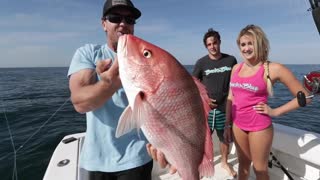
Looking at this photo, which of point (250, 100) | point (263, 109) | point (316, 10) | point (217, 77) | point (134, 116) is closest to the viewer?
point (134, 116)

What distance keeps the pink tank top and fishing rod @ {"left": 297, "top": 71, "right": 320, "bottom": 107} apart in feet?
1.24

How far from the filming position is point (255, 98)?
2994 mm

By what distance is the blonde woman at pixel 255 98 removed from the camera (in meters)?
2.87

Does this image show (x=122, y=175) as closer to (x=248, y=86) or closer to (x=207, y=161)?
(x=207, y=161)

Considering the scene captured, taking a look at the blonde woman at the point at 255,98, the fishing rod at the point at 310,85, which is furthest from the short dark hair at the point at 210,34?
the fishing rod at the point at 310,85

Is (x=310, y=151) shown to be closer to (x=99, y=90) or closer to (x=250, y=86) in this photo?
(x=250, y=86)

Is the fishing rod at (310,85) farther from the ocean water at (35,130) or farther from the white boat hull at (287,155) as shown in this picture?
the ocean water at (35,130)

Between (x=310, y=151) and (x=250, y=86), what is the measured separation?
46.1 inches

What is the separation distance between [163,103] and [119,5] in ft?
2.92

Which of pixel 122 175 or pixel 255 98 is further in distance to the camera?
pixel 255 98

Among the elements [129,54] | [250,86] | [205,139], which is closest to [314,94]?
[250,86]

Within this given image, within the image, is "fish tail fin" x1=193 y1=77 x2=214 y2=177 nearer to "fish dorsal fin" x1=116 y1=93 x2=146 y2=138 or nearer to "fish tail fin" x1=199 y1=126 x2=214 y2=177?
"fish tail fin" x1=199 y1=126 x2=214 y2=177

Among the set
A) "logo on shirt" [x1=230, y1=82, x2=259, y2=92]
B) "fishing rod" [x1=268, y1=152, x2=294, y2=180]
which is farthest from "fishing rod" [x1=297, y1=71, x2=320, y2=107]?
"fishing rod" [x1=268, y1=152, x2=294, y2=180]

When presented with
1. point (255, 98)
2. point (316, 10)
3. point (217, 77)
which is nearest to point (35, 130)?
point (217, 77)
